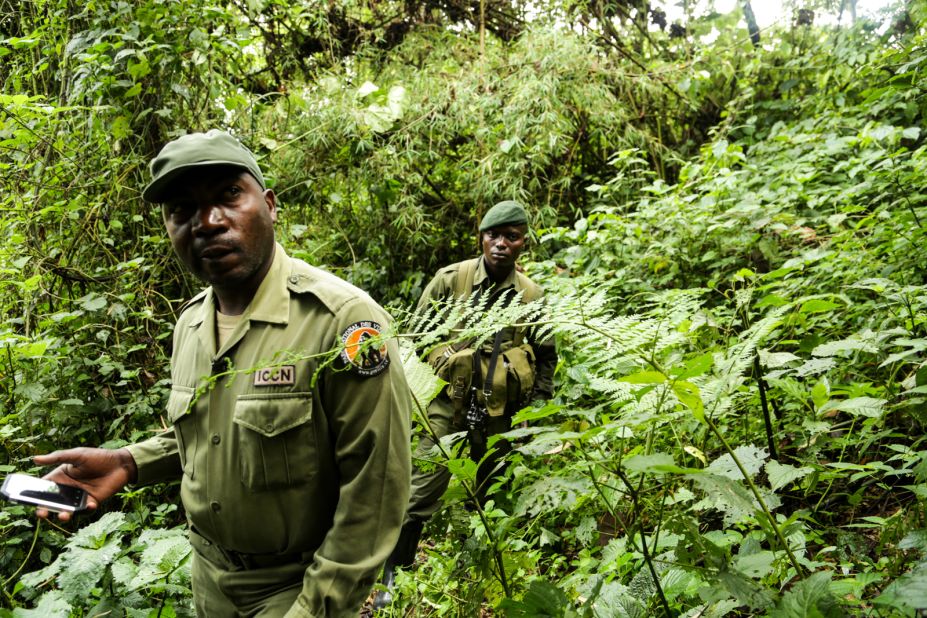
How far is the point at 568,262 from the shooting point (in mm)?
5355

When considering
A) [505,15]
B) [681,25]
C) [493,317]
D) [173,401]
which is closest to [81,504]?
[173,401]

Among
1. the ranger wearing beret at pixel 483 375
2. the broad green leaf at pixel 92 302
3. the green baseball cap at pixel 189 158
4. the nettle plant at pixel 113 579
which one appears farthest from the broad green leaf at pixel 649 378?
the broad green leaf at pixel 92 302

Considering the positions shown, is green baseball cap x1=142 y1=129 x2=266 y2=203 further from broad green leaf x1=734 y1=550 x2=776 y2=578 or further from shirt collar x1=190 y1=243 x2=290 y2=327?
broad green leaf x1=734 y1=550 x2=776 y2=578

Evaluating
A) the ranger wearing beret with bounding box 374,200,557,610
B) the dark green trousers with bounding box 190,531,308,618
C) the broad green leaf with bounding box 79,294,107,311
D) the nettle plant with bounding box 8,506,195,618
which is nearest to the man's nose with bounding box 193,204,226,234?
the dark green trousers with bounding box 190,531,308,618

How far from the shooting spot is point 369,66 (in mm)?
7051

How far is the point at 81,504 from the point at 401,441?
0.93m

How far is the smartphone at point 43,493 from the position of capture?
1.52 m

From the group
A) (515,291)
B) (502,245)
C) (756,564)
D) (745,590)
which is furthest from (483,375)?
(745,590)

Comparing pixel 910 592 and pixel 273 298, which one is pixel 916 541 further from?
pixel 273 298

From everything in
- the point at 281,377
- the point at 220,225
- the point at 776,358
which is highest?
the point at 220,225

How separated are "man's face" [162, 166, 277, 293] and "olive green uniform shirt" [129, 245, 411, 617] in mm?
88

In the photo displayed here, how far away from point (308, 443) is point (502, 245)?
252 cm

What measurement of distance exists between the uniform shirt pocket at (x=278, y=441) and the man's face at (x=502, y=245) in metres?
2.48

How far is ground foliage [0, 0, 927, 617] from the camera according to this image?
1.55 m
